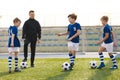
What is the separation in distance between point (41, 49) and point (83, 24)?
3.16m

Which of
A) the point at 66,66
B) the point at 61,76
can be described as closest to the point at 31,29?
the point at 66,66

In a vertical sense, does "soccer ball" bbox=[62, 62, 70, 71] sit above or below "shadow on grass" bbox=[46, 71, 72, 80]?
above

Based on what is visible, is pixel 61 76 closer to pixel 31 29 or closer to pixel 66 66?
pixel 66 66

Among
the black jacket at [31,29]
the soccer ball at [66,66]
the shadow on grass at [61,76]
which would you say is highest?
the black jacket at [31,29]

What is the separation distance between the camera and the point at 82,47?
72.4 ft

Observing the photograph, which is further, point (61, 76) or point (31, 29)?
point (31, 29)

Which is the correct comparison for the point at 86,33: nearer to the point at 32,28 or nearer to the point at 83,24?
the point at 83,24

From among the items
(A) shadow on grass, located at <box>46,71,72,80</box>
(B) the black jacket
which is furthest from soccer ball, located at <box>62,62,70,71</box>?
(B) the black jacket

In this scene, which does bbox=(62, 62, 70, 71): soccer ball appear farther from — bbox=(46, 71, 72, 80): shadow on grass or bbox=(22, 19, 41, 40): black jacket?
bbox=(22, 19, 41, 40): black jacket

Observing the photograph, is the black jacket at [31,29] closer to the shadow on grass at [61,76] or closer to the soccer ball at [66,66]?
the soccer ball at [66,66]

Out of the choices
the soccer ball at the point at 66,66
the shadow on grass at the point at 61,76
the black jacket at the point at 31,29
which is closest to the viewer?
the shadow on grass at the point at 61,76

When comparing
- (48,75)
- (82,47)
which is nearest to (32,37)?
(48,75)

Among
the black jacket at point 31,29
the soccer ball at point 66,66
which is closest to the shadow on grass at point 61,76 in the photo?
the soccer ball at point 66,66

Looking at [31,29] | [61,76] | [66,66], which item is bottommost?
[61,76]
